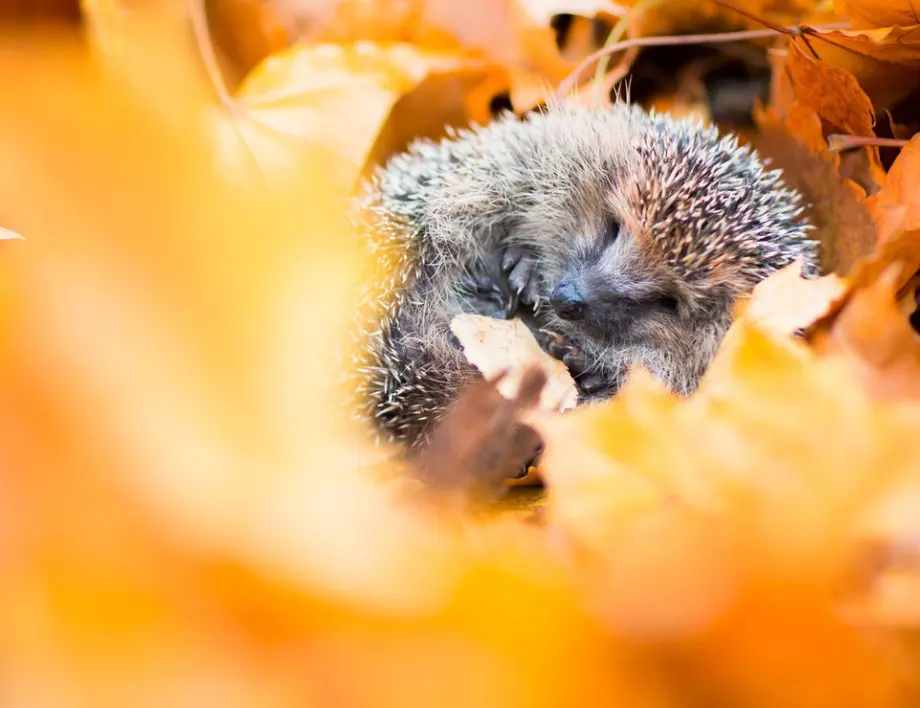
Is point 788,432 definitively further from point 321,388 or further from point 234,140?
point 234,140

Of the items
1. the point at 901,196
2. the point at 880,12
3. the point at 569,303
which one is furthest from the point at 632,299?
the point at 880,12

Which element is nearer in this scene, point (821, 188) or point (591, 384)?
point (591, 384)

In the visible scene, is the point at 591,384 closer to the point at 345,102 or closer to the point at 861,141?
the point at 861,141

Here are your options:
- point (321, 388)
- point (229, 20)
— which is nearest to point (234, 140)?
point (229, 20)

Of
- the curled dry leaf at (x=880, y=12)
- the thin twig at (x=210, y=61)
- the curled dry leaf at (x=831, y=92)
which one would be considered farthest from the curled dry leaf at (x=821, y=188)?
the thin twig at (x=210, y=61)

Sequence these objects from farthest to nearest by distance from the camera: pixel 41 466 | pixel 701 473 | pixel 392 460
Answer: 1. pixel 392 460
2. pixel 701 473
3. pixel 41 466
